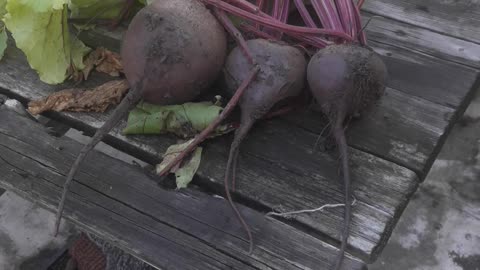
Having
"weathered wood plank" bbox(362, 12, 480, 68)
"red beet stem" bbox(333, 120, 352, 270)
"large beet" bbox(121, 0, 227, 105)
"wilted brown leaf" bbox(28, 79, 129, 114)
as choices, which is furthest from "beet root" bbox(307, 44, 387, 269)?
"wilted brown leaf" bbox(28, 79, 129, 114)

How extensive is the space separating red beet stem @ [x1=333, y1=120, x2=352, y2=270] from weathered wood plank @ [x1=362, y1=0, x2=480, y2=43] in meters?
0.63

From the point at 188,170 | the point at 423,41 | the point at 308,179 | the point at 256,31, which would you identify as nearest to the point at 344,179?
the point at 308,179

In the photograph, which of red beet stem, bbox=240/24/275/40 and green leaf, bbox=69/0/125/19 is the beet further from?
green leaf, bbox=69/0/125/19

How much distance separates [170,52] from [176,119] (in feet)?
0.51

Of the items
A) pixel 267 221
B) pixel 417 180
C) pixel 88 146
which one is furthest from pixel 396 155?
pixel 88 146

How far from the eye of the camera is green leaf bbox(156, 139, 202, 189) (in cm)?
114

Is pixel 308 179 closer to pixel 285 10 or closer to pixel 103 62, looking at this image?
pixel 285 10

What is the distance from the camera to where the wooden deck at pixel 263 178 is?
40.4 inches

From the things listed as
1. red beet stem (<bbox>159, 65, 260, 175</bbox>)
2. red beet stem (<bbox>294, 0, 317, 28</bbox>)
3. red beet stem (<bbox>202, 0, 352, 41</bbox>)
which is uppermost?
red beet stem (<bbox>294, 0, 317, 28</bbox>)

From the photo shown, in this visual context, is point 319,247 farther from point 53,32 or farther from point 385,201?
point 53,32

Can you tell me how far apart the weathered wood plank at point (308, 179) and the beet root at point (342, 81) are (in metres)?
0.06

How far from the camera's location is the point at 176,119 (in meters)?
1.21

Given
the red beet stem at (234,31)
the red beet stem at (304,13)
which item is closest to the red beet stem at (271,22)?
the red beet stem at (234,31)

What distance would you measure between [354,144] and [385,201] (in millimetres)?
175
